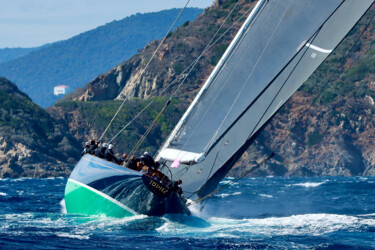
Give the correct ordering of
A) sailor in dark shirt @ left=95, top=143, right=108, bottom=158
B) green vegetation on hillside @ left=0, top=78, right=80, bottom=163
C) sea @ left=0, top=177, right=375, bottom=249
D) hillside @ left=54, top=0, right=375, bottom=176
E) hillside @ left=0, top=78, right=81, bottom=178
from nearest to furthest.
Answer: sea @ left=0, top=177, right=375, bottom=249, sailor in dark shirt @ left=95, top=143, right=108, bottom=158, hillside @ left=0, top=78, right=81, bottom=178, green vegetation on hillside @ left=0, top=78, right=80, bottom=163, hillside @ left=54, top=0, right=375, bottom=176

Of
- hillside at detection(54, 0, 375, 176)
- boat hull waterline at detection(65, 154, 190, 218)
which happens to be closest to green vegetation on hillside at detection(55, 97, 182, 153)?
hillside at detection(54, 0, 375, 176)

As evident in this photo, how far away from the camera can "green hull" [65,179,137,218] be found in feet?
69.9

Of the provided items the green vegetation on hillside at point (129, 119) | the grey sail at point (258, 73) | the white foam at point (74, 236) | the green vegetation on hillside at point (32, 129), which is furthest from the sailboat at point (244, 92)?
the green vegetation on hillside at point (129, 119)

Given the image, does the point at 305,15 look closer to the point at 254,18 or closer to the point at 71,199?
the point at 254,18

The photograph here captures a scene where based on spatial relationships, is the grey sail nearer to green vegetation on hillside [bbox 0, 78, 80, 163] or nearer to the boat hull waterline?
the boat hull waterline

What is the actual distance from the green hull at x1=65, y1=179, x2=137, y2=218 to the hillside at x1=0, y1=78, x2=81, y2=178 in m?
64.8

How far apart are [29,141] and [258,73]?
248 feet

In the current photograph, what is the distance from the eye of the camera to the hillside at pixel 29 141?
88.4 metres

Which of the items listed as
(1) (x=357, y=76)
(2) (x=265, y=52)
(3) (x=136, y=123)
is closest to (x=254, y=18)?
(2) (x=265, y=52)

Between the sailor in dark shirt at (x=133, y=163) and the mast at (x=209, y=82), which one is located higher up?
the mast at (x=209, y=82)

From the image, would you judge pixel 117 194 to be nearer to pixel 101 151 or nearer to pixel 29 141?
pixel 101 151

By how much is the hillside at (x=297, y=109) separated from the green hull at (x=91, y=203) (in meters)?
81.3

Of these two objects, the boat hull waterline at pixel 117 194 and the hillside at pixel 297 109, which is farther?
the hillside at pixel 297 109

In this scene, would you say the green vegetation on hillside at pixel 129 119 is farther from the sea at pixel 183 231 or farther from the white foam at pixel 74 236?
the white foam at pixel 74 236
